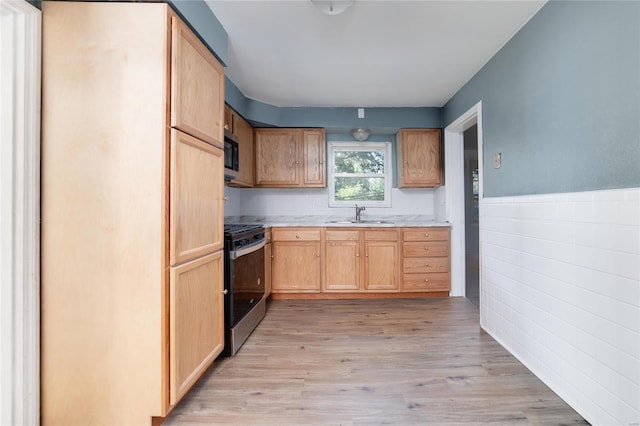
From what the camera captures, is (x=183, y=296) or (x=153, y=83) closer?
(x=153, y=83)

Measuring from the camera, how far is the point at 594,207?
1.29 meters

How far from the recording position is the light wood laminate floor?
138cm

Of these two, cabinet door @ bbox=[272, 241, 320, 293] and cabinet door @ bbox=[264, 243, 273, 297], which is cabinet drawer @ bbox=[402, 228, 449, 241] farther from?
cabinet door @ bbox=[264, 243, 273, 297]

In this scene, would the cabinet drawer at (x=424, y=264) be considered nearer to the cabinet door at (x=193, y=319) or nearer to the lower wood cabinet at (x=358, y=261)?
the lower wood cabinet at (x=358, y=261)

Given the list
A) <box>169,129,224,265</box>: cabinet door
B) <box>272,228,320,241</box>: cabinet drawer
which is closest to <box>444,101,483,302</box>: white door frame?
<box>272,228,320,241</box>: cabinet drawer

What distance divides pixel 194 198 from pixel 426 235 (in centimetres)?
260

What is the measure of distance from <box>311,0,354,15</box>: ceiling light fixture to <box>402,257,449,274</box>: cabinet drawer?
8.18 feet

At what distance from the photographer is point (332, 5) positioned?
1592 millimetres

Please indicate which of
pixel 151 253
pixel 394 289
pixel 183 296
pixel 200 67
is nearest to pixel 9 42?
pixel 200 67

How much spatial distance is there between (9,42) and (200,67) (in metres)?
0.73

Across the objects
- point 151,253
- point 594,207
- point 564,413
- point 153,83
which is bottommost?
point 564,413

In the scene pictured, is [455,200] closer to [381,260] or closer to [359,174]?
[381,260]

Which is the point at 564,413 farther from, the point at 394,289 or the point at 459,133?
the point at 459,133

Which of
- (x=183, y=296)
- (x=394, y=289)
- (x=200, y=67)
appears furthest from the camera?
(x=394, y=289)
